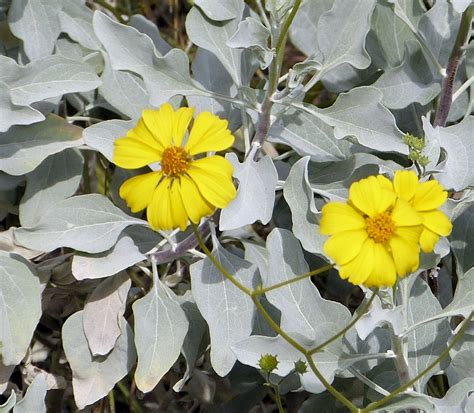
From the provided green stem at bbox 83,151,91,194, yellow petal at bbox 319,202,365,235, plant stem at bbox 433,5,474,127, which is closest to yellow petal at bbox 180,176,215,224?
yellow petal at bbox 319,202,365,235

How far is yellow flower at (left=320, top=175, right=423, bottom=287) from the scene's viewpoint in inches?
49.2

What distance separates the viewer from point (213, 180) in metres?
1.40

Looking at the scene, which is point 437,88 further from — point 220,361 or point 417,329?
point 220,361

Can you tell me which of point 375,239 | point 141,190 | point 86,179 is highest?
point 375,239

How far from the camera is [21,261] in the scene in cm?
182

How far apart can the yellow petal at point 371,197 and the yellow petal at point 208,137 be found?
0.23 m

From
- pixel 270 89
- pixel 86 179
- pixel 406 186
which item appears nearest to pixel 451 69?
pixel 270 89

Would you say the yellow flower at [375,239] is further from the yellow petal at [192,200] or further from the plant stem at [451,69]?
the plant stem at [451,69]

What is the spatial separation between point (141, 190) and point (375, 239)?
41 centimetres

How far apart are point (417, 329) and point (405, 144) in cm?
38

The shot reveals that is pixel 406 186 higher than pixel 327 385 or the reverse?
higher

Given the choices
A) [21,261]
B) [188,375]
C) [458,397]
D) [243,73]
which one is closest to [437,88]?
[243,73]

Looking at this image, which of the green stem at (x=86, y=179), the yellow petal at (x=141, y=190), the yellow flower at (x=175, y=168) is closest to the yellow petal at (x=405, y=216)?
the yellow flower at (x=175, y=168)

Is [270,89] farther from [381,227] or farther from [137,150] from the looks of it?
[381,227]
